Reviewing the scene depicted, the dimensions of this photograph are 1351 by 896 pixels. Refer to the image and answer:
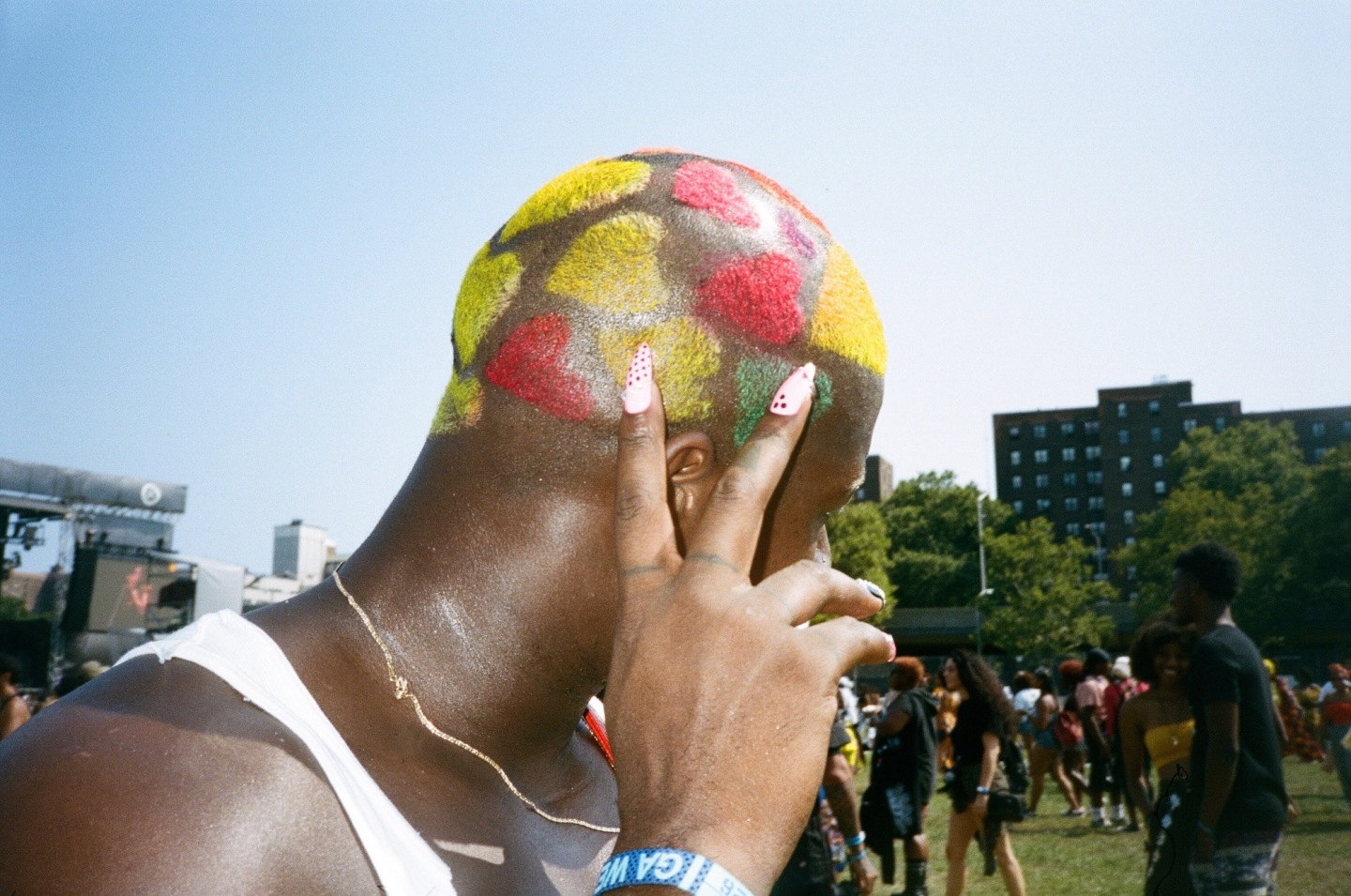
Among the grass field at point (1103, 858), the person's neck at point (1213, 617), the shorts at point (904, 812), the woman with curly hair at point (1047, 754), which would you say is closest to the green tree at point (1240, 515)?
the woman with curly hair at point (1047, 754)

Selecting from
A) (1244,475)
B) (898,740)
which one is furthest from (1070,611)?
(898,740)

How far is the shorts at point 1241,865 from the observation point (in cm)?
427

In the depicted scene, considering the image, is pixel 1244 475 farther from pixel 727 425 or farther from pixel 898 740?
pixel 727 425

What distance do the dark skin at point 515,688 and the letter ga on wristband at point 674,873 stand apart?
0.02 meters

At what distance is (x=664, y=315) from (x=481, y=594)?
1.67 ft

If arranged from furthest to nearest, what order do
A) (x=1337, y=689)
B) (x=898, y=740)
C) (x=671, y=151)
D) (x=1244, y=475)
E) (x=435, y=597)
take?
(x=1244, y=475)
(x=1337, y=689)
(x=898, y=740)
(x=671, y=151)
(x=435, y=597)

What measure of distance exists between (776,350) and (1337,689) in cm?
1476

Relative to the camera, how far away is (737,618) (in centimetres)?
117

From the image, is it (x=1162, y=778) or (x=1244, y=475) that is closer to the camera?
(x=1162, y=778)

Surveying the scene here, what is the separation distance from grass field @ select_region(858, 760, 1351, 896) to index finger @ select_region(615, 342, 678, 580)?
29.1ft

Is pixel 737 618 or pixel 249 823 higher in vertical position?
pixel 737 618

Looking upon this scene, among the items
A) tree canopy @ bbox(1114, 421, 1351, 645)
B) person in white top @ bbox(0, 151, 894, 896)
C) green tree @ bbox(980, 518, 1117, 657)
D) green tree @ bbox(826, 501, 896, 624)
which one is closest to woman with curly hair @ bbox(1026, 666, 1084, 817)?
person in white top @ bbox(0, 151, 894, 896)

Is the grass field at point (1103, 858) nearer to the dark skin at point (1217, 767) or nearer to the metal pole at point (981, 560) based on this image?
the dark skin at point (1217, 767)

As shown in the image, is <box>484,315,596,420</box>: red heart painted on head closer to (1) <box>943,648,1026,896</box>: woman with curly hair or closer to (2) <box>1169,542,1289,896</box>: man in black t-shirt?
(2) <box>1169,542,1289,896</box>: man in black t-shirt
